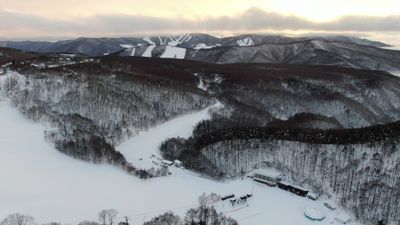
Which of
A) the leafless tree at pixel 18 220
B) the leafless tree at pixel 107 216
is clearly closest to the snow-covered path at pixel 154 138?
the leafless tree at pixel 107 216

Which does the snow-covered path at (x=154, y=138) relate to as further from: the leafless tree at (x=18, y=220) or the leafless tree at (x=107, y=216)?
the leafless tree at (x=18, y=220)

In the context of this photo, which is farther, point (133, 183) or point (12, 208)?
point (133, 183)

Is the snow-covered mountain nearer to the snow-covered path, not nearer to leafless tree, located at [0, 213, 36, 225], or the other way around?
the snow-covered path

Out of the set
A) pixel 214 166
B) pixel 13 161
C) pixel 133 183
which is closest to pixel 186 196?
pixel 133 183

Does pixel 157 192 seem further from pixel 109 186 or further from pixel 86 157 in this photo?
pixel 86 157

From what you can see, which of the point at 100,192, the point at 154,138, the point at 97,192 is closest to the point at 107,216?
the point at 100,192

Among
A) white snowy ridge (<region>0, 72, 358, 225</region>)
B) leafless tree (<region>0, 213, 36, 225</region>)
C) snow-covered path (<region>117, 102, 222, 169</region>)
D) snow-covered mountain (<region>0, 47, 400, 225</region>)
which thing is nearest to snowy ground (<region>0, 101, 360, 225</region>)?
white snowy ridge (<region>0, 72, 358, 225</region>)
